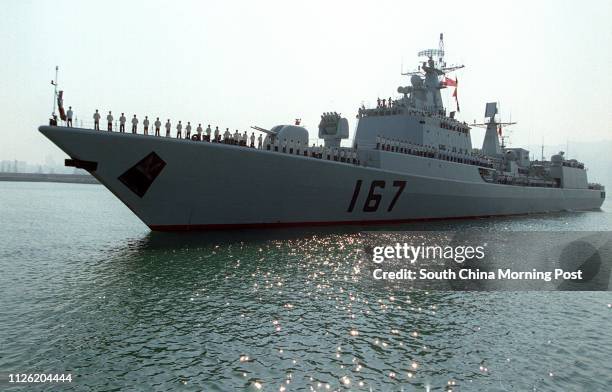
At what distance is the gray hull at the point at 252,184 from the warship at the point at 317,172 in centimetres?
5

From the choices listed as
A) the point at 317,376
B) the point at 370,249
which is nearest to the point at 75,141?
the point at 370,249

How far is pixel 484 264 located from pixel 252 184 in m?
11.2

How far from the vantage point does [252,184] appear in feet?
66.8

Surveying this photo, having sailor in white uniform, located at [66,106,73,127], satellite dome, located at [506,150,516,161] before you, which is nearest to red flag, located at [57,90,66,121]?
sailor in white uniform, located at [66,106,73,127]

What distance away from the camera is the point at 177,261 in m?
15.0

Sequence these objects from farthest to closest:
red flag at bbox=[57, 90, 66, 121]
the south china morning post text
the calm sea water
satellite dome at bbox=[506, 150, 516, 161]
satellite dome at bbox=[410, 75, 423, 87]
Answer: satellite dome at bbox=[506, 150, 516, 161] < satellite dome at bbox=[410, 75, 423, 87] < red flag at bbox=[57, 90, 66, 121] < the south china morning post text < the calm sea water

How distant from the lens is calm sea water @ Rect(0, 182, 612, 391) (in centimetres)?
698

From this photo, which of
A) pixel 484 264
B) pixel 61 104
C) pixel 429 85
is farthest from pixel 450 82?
pixel 61 104

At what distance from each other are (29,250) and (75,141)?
492cm

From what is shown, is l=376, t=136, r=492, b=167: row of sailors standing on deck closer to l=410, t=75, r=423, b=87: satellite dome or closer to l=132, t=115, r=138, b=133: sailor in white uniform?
l=410, t=75, r=423, b=87: satellite dome

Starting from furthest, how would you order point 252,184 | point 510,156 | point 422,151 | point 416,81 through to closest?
point 510,156, point 416,81, point 422,151, point 252,184

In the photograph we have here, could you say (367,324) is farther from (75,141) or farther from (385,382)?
(75,141)

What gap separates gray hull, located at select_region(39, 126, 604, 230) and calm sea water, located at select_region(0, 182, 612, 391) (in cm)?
419

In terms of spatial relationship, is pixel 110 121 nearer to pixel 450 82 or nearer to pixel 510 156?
pixel 450 82
